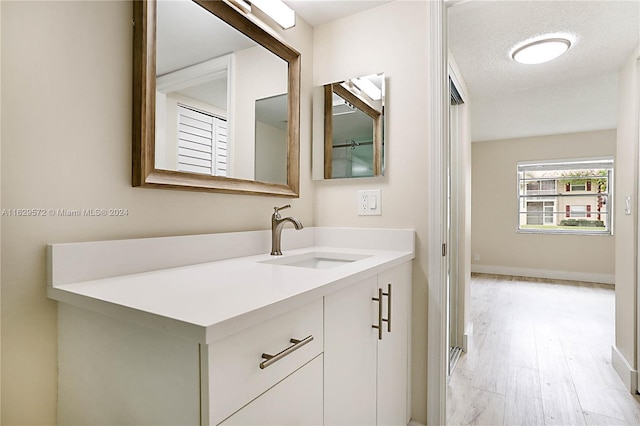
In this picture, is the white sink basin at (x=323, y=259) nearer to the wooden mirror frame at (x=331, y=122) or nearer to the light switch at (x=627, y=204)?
the wooden mirror frame at (x=331, y=122)

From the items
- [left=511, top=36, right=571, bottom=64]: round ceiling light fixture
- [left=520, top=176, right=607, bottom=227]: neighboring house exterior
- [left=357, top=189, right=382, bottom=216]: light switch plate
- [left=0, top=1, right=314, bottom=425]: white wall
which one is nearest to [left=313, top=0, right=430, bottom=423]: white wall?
[left=357, top=189, right=382, bottom=216]: light switch plate

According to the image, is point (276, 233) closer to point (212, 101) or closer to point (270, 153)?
point (270, 153)

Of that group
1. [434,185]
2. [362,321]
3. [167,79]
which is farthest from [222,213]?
[434,185]

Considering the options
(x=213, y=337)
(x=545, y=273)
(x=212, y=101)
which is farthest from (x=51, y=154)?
(x=545, y=273)

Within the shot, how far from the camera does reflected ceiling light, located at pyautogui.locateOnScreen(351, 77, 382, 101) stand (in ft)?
5.57

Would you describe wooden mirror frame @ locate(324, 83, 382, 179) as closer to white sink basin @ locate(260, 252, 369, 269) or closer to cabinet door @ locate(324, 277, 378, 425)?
white sink basin @ locate(260, 252, 369, 269)

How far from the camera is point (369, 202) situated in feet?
5.68

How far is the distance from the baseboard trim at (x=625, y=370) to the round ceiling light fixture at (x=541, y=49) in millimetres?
2054

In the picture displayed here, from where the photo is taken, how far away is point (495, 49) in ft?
7.76

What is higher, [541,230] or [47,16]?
[47,16]

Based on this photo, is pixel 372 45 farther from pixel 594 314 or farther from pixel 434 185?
pixel 594 314

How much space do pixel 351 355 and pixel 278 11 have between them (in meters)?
1.48

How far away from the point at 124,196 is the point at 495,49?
250cm

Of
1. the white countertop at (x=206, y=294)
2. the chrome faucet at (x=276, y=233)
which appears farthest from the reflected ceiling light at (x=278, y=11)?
the white countertop at (x=206, y=294)
